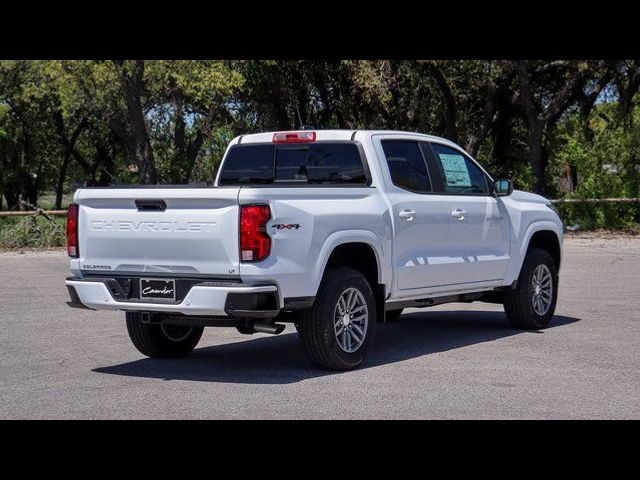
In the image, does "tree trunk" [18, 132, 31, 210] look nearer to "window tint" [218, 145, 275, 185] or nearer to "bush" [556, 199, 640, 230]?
"bush" [556, 199, 640, 230]

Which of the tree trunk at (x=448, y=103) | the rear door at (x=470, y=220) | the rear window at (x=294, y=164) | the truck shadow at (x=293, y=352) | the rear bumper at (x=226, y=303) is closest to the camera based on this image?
the rear bumper at (x=226, y=303)

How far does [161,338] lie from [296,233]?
2084 millimetres

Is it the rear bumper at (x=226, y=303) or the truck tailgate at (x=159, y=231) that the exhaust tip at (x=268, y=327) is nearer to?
the rear bumper at (x=226, y=303)

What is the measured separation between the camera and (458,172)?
1073cm

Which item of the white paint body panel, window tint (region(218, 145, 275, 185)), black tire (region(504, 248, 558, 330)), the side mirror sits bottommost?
black tire (region(504, 248, 558, 330))

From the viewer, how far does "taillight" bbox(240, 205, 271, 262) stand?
8.01 metres

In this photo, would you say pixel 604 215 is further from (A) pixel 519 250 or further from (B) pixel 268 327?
(B) pixel 268 327

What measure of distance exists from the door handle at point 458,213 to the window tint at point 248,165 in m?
1.75

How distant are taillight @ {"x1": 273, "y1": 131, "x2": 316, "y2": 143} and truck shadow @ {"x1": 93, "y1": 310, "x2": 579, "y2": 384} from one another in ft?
6.44

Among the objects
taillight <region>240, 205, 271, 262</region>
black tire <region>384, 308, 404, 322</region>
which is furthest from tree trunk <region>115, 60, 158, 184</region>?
taillight <region>240, 205, 271, 262</region>

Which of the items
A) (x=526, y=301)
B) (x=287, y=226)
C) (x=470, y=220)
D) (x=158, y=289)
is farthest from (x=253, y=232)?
(x=526, y=301)

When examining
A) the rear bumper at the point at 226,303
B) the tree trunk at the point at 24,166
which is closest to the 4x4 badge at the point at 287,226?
the rear bumper at the point at 226,303

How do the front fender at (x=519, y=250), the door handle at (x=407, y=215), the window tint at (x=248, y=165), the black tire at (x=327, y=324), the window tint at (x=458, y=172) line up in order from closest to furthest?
the black tire at (x=327, y=324), the door handle at (x=407, y=215), the window tint at (x=248, y=165), the window tint at (x=458, y=172), the front fender at (x=519, y=250)

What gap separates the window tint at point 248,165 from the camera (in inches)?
403
